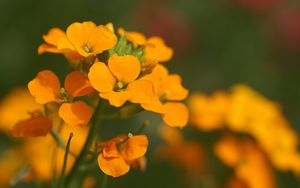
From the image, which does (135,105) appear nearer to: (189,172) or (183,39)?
(189,172)

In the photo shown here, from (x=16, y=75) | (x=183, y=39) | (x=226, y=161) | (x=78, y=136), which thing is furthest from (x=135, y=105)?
(x=183, y=39)

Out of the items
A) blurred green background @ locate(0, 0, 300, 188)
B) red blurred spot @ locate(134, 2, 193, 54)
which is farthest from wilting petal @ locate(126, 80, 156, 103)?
red blurred spot @ locate(134, 2, 193, 54)

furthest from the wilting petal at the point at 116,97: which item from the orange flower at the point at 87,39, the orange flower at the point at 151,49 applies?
the orange flower at the point at 151,49

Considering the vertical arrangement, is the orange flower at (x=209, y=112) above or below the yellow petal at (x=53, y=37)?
below

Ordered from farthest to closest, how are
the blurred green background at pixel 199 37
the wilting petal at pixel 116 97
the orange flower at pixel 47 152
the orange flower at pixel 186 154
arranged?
the blurred green background at pixel 199 37 → the orange flower at pixel 186 154 → the orange flower at pixel 47 152 → the wilting petal at pixel 116 97

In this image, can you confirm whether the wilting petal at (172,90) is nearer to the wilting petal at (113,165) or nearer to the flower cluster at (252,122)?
the wilting petal at (113,165)

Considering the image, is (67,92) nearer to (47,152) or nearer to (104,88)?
(104,88)
